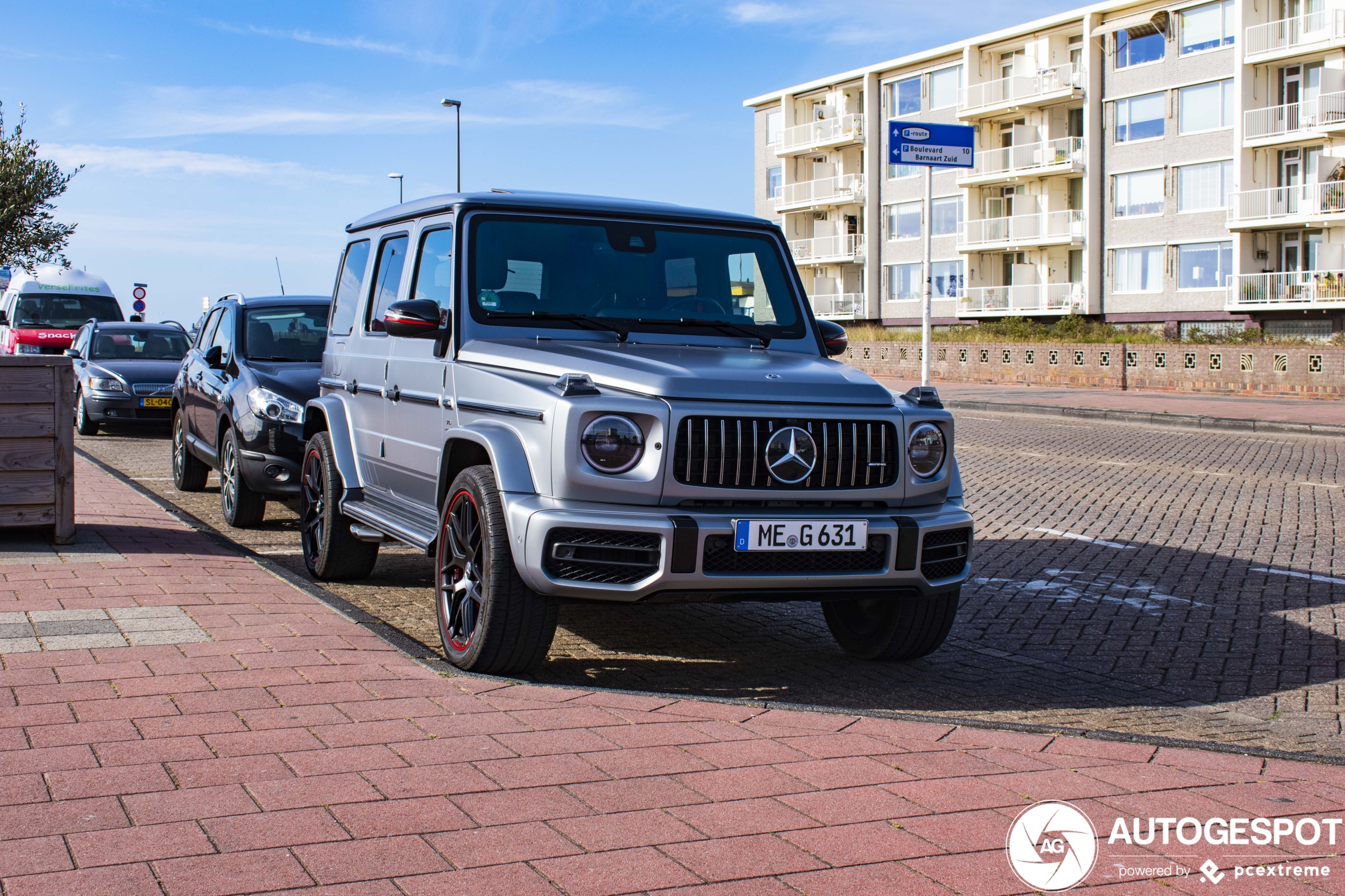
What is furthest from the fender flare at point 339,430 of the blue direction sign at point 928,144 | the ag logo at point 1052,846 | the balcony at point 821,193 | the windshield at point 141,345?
the balcony at point 821,193

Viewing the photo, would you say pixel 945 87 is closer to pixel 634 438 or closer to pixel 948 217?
pixel 948 217

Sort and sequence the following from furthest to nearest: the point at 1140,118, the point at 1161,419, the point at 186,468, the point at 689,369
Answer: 1. the point at 1140,118
2. the point at 1161,419
3. the point at 186,468
4. the point at 689,369

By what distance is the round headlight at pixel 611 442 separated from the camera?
4.65 meters

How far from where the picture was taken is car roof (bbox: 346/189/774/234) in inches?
236

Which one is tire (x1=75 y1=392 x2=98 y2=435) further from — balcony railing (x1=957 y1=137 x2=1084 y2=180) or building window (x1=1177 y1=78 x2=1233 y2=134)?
balcony railing (x1=957 y1=137 x2=1084 y2=180)

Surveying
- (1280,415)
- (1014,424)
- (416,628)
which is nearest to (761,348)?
(416,628)

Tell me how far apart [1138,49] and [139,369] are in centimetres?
4075

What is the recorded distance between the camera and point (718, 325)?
6.02 metres

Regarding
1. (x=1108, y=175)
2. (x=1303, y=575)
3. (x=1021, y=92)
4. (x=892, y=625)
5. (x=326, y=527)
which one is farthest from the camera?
(x=1021, y=92)

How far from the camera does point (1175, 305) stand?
46.9 meters

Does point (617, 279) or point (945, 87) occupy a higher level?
point (945, 87)

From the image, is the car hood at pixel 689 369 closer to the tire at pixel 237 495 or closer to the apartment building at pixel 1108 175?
the tire at pixel 237 495

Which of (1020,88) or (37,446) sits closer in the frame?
(37,446)

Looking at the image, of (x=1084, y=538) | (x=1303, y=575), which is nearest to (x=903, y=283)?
(x=1084, y=538)
